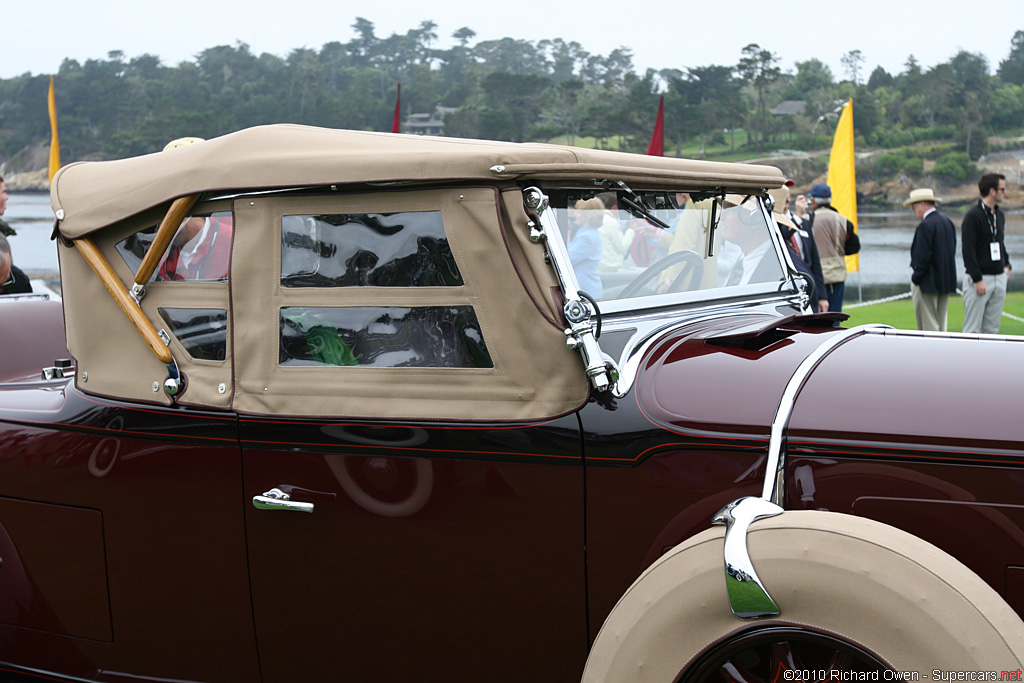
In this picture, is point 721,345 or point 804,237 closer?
point 721,345

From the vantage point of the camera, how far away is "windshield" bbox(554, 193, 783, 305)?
242cm

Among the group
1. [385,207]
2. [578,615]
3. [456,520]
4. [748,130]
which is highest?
[748,130]

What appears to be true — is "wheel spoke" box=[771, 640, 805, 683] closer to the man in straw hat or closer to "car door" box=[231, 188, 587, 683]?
"car door" box=[231, 188, 587, 683]

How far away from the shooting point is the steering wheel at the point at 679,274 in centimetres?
260

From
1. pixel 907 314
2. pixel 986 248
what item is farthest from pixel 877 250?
pixel 986 248

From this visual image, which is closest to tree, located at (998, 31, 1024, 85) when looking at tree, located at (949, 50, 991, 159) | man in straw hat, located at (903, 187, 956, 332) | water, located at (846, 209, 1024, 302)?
tree, located at (949, 50, 991, 159)

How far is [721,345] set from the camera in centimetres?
223

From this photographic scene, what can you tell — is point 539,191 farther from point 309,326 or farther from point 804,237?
point 804,237

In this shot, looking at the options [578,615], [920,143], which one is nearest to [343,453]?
[578,615]

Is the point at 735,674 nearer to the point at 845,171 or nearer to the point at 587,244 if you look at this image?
the point at 587,244

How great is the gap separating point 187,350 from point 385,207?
0.78m

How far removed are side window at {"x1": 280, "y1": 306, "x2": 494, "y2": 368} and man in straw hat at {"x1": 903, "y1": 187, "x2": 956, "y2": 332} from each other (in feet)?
25.8

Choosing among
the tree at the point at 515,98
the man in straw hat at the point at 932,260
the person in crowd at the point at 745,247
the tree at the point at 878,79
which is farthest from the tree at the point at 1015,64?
the person in crowd at the point at 745,247

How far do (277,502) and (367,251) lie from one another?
715 millimetres
